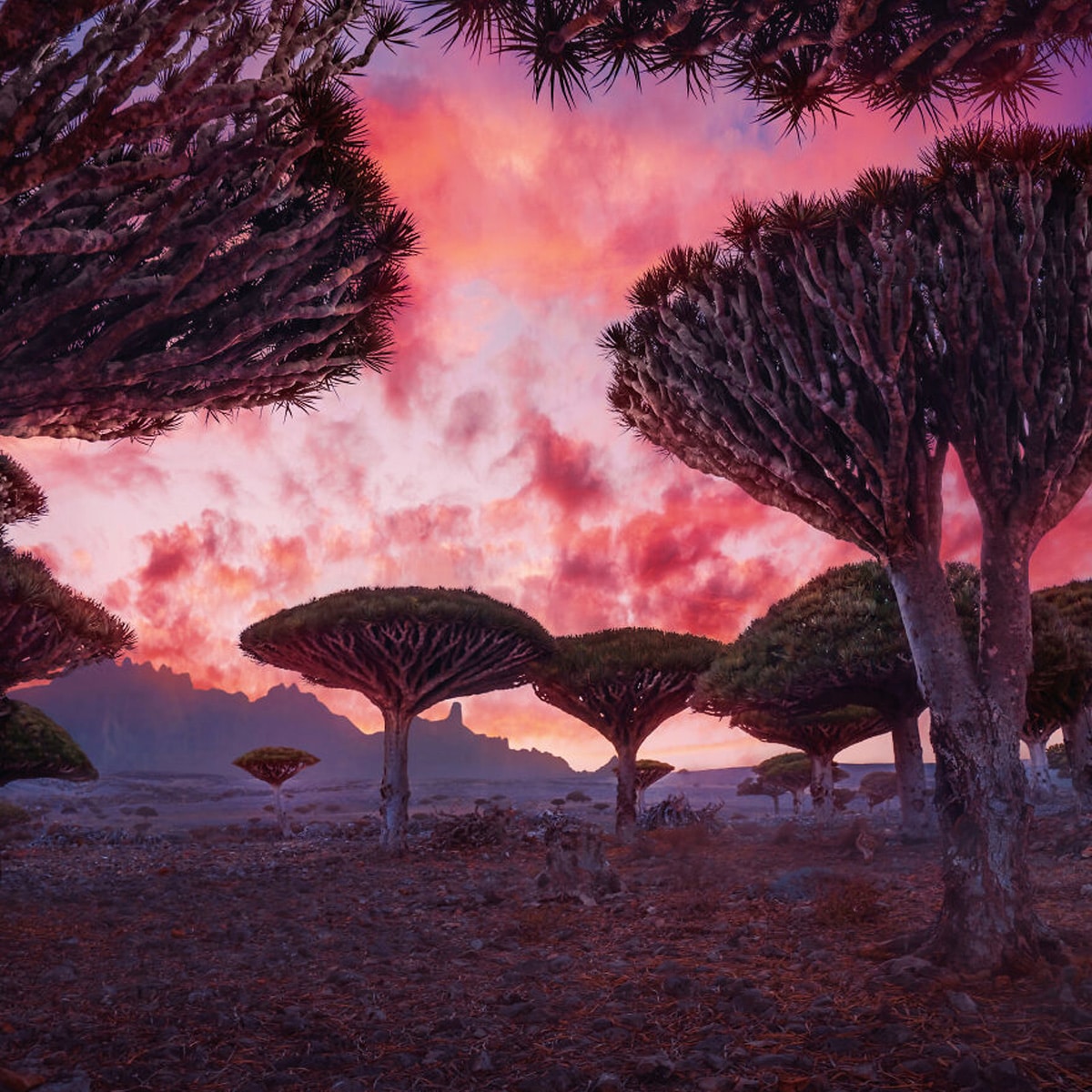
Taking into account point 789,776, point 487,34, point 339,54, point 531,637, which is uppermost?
point 339,54

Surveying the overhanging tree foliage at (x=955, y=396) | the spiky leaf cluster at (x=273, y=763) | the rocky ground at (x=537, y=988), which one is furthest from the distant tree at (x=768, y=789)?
the overhanging tree foliage at (x=955, y=396)

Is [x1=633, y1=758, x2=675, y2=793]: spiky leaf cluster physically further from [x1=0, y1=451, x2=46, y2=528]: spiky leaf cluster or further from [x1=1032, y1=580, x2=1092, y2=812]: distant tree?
[x1=0, y1=451, x2=46, y2=528]: spiky leaf cluster

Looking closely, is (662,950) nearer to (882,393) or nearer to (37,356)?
(882,393)

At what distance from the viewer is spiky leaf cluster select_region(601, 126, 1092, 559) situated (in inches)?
241

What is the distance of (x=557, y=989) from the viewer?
5906mm

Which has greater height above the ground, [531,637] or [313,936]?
[531,637]

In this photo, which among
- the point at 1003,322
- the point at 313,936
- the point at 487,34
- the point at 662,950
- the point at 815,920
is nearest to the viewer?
the point at 487,34

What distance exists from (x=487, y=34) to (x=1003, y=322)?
14.9ft

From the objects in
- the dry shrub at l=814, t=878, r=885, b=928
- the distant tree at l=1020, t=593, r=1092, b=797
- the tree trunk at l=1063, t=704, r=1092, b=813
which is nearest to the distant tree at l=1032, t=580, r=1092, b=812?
the tree trunk at l=1063, t=704, r=1092, b=813

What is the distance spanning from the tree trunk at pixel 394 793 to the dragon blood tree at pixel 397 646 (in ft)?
0.07

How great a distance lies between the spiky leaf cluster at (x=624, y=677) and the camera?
20109 millimetres

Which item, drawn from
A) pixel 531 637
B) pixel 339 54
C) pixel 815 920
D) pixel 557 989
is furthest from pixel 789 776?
pixel 339 54

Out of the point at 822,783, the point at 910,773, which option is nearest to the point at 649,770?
the point at 822,783

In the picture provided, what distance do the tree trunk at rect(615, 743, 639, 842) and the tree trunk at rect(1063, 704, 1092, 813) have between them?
422 inches
